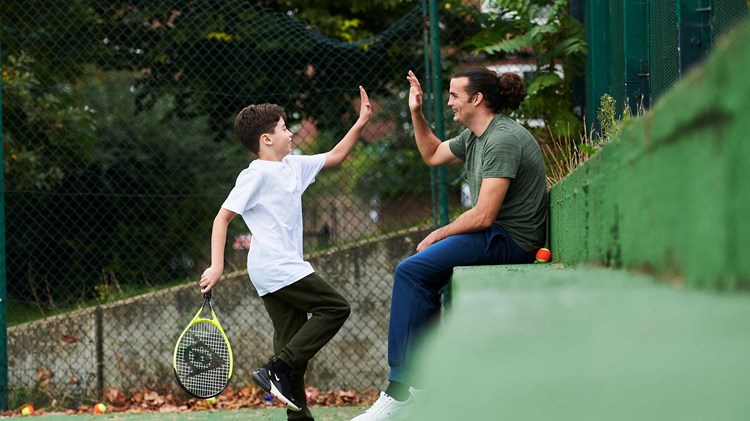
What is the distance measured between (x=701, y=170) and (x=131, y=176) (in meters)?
6.69

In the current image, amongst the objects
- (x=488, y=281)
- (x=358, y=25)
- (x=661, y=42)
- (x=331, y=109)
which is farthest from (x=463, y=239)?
(x=358, y=25)

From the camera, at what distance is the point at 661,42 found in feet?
13.5

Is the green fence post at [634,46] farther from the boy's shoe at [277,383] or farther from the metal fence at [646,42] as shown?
the boy's shoe at [277,383]

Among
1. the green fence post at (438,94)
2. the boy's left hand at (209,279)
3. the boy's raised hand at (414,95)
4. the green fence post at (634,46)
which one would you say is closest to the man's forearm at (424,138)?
the boy's raised hand at (414,95)

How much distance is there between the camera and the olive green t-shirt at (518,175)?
456cm

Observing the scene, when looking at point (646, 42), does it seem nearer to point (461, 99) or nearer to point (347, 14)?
point (461, 99)

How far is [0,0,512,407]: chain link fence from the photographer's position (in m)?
6.75

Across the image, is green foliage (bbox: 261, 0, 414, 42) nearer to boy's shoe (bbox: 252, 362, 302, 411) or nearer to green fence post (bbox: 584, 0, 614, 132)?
green fence post (bbox: 584, 0, 614, 132)

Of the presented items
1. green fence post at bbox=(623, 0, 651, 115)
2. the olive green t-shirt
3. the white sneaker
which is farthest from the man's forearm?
the white sneaker

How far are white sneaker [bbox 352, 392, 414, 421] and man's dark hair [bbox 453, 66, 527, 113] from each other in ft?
5.02

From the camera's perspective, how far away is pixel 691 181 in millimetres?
1622

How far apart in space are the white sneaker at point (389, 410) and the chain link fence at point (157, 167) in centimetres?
230

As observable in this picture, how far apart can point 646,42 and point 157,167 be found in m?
3.87

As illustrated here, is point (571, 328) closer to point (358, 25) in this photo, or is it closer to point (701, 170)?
point (701, 170)
